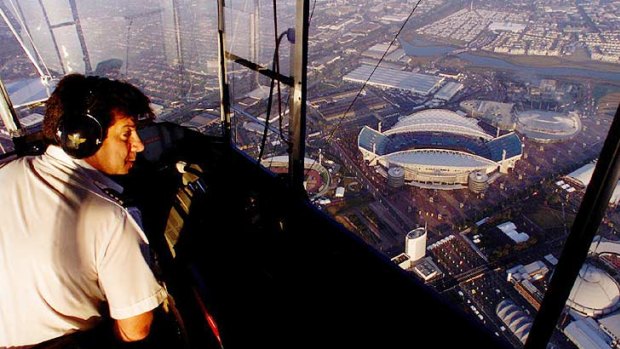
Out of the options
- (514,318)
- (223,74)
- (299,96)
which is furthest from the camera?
(514,318)

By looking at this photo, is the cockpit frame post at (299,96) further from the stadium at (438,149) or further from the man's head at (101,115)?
the stadium at (438,149)

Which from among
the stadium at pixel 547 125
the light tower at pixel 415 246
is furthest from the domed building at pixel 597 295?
the stadium at pixel 547 125

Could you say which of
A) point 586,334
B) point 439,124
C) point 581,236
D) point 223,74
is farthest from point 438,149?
point 581,236

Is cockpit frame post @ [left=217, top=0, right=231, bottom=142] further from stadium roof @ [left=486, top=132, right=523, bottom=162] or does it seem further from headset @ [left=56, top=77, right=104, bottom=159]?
stadium roof @ [left=486, top=132, right=523, bottom=162]

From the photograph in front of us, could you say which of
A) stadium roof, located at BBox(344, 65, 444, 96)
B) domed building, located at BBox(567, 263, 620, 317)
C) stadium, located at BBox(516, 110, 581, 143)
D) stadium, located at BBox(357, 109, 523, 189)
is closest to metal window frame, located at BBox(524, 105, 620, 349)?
domed building, located at BBox(567, 263, 620, 317)

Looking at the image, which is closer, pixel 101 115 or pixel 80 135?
pixel 80 135

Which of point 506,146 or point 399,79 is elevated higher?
point 399,79

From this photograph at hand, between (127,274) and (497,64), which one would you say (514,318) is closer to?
(127,274)

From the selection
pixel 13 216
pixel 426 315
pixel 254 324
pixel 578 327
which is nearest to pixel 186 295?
pixel 254 324
